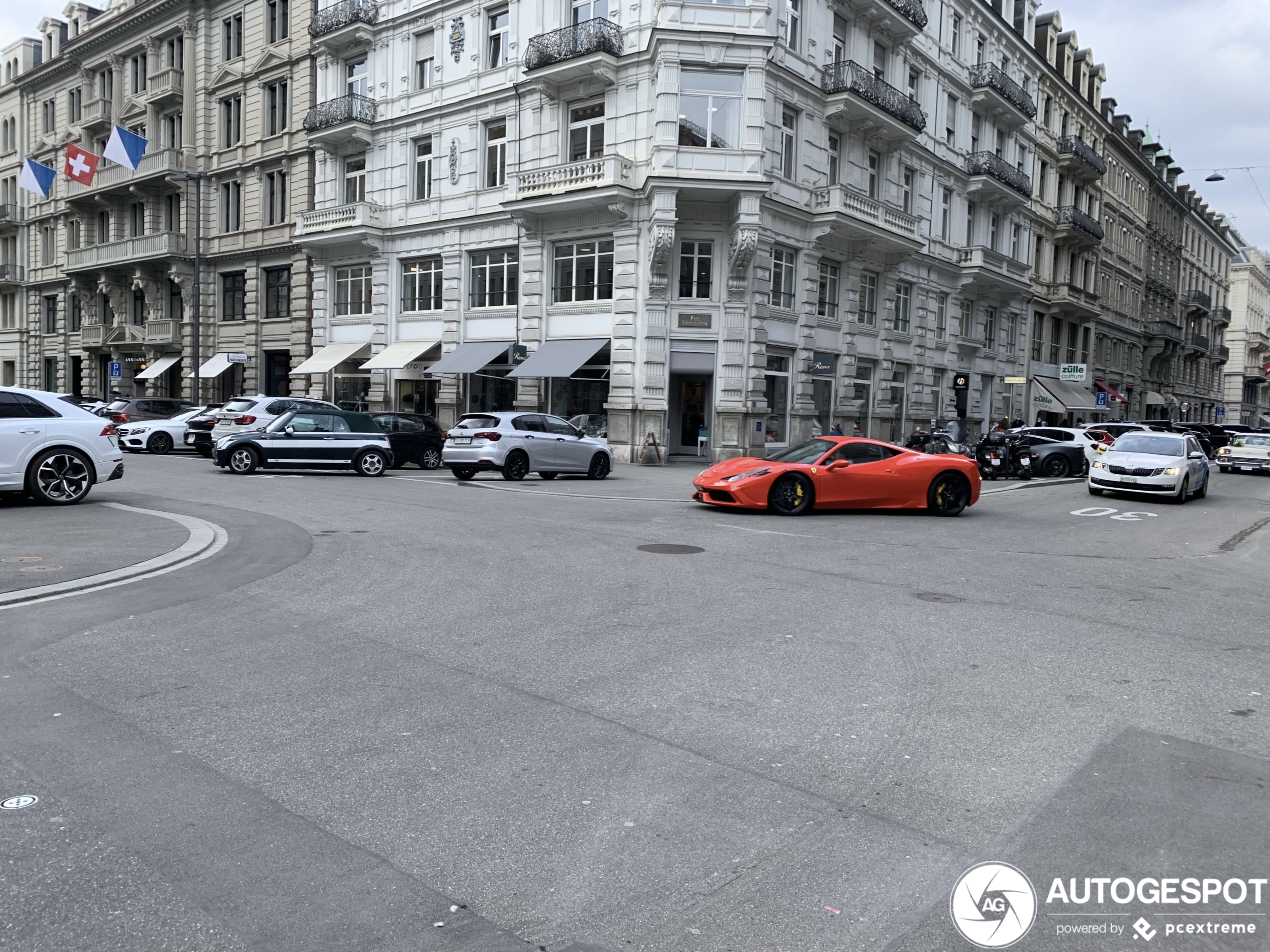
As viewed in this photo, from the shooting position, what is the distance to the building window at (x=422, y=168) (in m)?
34.0

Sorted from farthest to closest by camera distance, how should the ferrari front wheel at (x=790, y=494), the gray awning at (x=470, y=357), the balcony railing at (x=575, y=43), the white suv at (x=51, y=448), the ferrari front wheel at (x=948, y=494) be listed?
the gray awning at (x=470, y=357), the balcony railing at (x=575, y=43), the ferrari front wheel at (x=948, y=494), the ferrari front wheel at (x=790, y=494), the white suv at (x=51, y=448)

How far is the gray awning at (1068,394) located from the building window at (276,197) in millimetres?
36826

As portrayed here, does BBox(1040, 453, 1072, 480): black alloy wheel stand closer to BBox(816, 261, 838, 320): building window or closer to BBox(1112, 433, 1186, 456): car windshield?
BBox(1112, 433, 1186, 456): car windshield

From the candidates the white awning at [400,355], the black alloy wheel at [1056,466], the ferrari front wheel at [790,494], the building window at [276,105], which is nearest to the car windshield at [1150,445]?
the black alloy wheel at [1056,466]

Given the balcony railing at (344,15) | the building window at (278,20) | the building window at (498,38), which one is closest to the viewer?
the building window at (498,38)

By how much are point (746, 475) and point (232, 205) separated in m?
35.1

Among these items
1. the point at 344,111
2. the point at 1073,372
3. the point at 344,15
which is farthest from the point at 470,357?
the point at 1073,372

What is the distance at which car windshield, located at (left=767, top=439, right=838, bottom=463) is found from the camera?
602 inches

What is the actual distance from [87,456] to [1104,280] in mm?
59141

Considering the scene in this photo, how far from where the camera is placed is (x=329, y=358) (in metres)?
36.2

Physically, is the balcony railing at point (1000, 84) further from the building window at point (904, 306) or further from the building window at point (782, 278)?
the building window at point (782, 278)

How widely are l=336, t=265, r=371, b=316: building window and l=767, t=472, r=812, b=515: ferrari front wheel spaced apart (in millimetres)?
25304

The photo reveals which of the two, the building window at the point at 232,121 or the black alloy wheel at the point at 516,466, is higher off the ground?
the building window at the point at 232,121

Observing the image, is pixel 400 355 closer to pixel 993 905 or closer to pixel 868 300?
pixel 868 300
